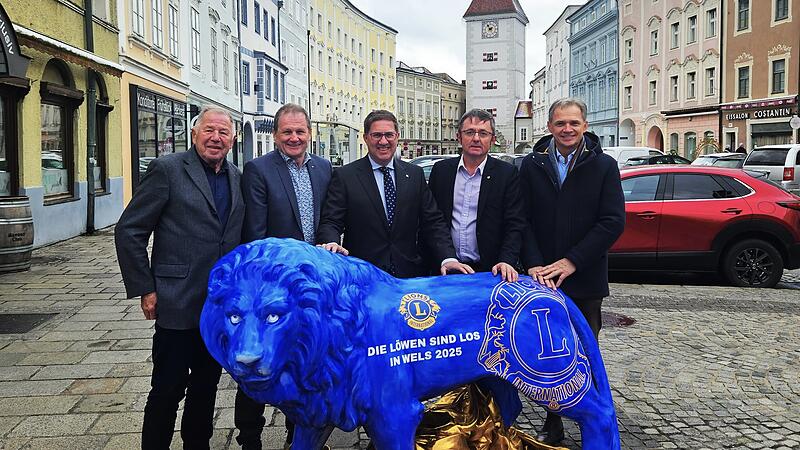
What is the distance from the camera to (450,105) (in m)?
112

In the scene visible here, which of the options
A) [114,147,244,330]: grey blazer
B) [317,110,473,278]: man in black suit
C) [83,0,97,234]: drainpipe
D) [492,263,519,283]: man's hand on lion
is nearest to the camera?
[492,263,519,283]: man's hand on lion

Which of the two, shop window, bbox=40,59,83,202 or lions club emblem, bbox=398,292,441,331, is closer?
lions club emblem, bbox=398,292,441,331

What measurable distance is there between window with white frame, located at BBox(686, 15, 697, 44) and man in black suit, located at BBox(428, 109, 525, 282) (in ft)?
128

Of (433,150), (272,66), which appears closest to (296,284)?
(272,66)

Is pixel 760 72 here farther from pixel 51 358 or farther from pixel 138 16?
pixel 51 358

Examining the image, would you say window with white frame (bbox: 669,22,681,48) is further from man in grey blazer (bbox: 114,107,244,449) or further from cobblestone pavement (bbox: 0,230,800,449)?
man in grey blazer (bbox: 114,107,244,449)

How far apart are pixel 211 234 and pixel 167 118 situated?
2005 centimetres

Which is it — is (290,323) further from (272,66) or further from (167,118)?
(272,66)

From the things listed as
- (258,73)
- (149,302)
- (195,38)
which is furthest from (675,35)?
(149,302)

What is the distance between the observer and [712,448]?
14.0 ft

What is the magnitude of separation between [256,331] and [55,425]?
8.89 feet

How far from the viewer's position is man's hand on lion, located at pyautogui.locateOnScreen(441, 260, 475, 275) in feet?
11.9

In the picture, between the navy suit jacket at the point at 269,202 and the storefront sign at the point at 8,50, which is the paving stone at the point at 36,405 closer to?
the navy suit jacket at the point at 269,202

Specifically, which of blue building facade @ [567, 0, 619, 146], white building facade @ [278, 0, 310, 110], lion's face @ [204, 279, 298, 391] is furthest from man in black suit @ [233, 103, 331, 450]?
blue building facade @ [567, 0, 619, 146]
